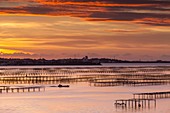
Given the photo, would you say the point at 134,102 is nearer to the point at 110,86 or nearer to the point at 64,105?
the point at 64,105

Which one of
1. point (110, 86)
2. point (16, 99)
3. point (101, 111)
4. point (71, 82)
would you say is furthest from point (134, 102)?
point (71, 82)

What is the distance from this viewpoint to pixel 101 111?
5684cm

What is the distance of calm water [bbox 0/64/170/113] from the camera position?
58237mm

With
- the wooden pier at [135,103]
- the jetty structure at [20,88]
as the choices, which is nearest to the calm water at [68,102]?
the wooden pier at [135,103]

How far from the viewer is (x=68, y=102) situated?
226ft

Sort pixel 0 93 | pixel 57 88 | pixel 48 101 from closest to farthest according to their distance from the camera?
pixel 48 101
pixel 0 93
pixel 57 88

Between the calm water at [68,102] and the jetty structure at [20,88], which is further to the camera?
the jetty structure at [20,88]

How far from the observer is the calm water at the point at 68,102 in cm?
5824

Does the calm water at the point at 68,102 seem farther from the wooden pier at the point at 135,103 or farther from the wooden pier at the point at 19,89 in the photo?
the wooden pier at the point at 19,89

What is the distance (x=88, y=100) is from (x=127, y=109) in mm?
14315

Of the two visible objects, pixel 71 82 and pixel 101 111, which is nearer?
pixel 101 111

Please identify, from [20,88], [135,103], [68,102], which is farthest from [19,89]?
[135,103]

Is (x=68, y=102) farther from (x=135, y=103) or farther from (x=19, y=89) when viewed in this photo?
(x=19, y=89)

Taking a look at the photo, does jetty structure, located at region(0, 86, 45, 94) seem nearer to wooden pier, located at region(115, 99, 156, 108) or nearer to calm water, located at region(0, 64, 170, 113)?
calm water, located at region(0, 64, 170, 113)
